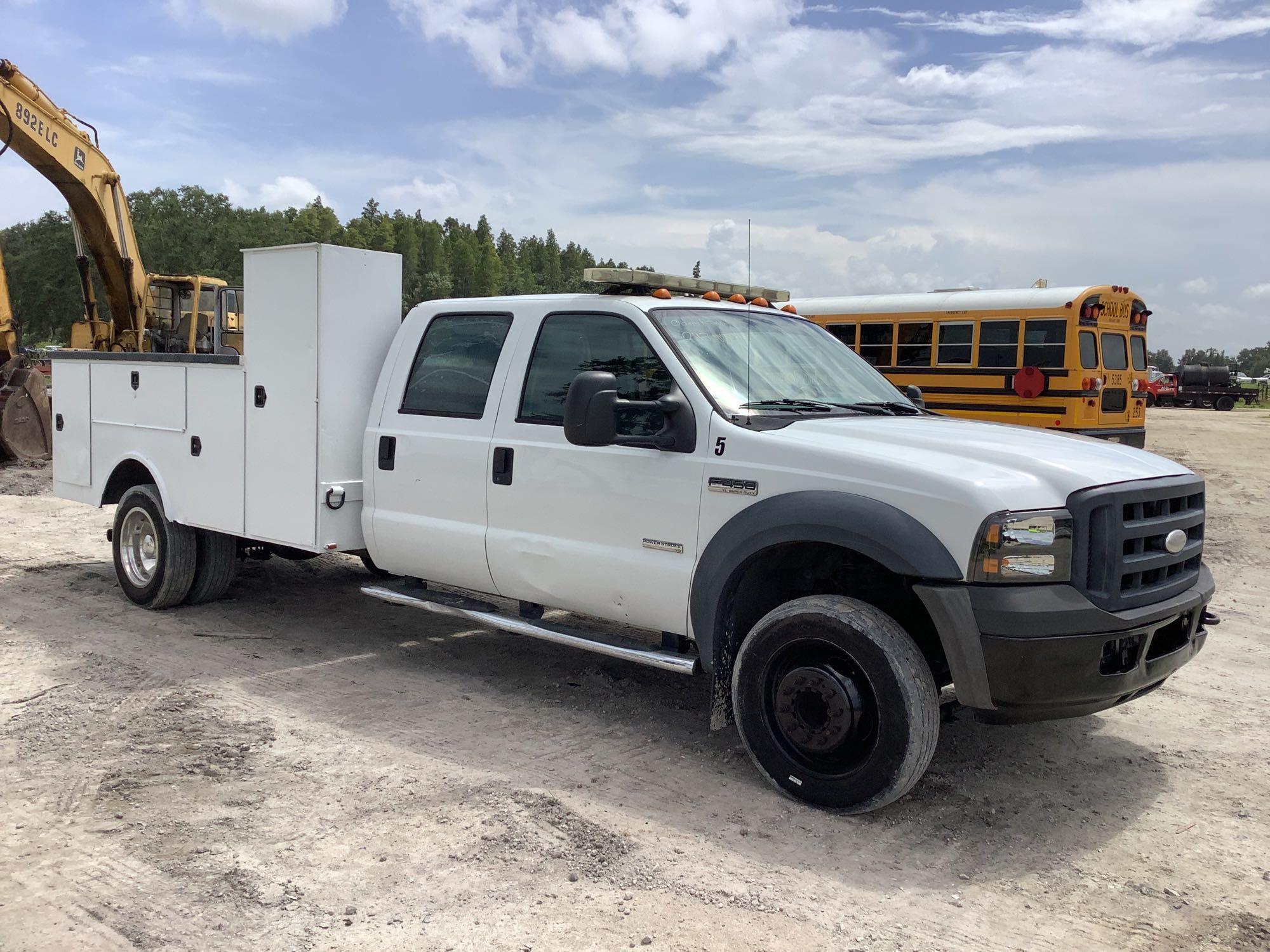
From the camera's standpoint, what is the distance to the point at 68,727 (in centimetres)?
495

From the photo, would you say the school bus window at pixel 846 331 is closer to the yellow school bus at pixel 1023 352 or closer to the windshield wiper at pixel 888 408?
the yellow school bus at pixel 1023 352

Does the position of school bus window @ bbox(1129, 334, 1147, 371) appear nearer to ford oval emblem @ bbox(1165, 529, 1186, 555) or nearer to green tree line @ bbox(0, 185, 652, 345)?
ford oval emblem @ bbox(1165, 529, 1186, 555)

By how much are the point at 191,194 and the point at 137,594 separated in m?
66.6

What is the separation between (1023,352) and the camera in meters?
14.6

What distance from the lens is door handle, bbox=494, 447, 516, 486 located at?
5.30m

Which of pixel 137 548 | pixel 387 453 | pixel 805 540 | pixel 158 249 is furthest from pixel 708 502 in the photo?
pixel 158 249

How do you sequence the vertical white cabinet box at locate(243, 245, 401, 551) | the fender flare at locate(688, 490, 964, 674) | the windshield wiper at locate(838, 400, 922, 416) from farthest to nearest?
the vertical white cabinet box at locate(243, 245, 401, 551) < the windshield wiper at locate(838, 400, 922, 416) < the fender flare at locate(688, 490, 964, 674)

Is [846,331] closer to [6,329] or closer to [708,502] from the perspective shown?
[6,329]

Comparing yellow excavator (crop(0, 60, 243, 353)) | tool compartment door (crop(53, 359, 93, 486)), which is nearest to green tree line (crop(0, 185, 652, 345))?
yellow excavator (crop(0, 60, 243, 353))

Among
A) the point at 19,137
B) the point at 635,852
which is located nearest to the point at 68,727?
the point at 635,852

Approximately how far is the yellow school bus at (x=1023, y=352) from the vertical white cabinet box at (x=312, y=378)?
1041 centimetres

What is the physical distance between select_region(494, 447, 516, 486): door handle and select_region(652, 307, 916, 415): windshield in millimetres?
1015

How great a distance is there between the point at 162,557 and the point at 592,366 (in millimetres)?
3655

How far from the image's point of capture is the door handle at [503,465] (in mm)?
5301
